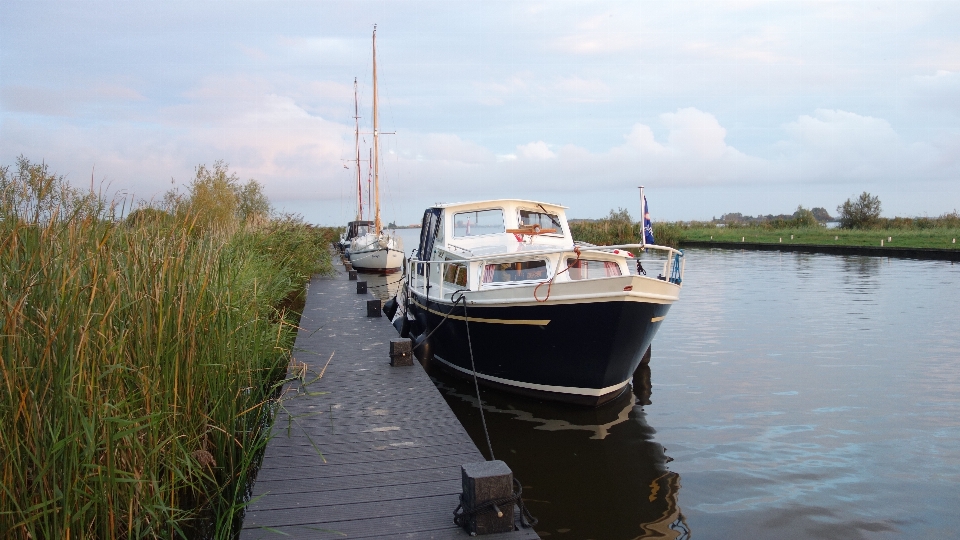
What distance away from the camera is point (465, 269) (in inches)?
427

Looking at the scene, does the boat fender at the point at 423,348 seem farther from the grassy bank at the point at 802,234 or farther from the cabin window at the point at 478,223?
the grassy bank at the point at 802,234

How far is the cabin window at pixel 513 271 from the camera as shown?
33.7 ft

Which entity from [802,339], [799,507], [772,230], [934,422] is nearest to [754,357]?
[802,339]

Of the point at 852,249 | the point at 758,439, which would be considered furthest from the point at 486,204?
the point at 852,249

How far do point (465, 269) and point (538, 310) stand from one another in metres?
2.12

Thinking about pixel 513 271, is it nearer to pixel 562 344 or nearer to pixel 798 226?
pixel 562 344

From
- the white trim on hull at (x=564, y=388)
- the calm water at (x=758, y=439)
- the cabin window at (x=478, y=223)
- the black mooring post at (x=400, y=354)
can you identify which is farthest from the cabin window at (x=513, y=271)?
the cabin window at (x=478, y=223)

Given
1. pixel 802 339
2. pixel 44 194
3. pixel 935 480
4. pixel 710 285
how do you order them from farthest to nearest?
pixel 710 285 < pixel 802 339 < pixel 935 480 < pixel 44 194

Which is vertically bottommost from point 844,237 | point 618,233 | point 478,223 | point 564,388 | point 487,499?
point 564,388

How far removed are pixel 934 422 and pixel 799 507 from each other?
12.5ft

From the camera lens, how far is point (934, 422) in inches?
358

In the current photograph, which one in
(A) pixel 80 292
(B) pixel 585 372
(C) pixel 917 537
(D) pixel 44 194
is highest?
(D) pixel 44 194

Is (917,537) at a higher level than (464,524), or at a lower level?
lower

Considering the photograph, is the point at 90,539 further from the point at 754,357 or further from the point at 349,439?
the point at 754,357
